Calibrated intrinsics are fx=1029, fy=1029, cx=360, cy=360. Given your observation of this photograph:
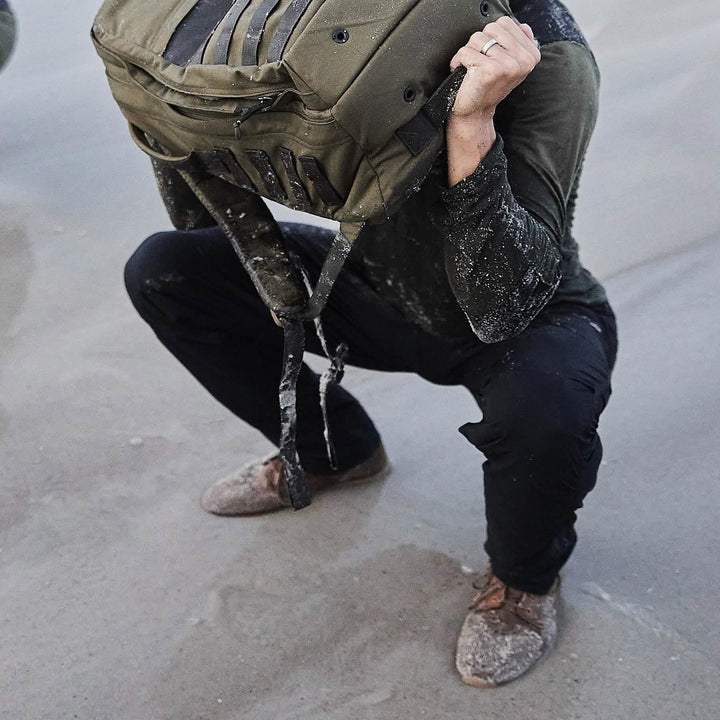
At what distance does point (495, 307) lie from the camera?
4.48ft

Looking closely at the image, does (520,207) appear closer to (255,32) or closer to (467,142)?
(467,142)

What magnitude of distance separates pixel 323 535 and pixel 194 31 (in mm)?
878

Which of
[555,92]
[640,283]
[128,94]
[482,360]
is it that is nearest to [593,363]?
[482,360]

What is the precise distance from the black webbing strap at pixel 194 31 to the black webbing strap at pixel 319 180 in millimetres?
214

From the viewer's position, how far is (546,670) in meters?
1.48

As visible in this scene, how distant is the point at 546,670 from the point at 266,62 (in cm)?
92

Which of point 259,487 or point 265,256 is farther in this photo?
point 259,487

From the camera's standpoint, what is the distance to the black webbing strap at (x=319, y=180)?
1.25 metres

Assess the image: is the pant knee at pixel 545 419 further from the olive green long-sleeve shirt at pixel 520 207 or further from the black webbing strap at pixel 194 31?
the black webbing strap at pixel 194 31

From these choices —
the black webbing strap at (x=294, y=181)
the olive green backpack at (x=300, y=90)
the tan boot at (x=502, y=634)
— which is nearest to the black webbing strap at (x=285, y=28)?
the olive green backpack at (x=300, y=90)

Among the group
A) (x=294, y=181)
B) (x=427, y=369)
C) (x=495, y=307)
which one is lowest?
(x=427, y=369)

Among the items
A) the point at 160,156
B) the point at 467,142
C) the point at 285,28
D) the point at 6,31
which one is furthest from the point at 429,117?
the point at 6,31

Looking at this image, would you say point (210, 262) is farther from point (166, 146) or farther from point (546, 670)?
point (546, 670)

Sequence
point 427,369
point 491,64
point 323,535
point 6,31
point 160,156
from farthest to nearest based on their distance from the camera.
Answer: point 6,31 < point 323,535 < point 427,369 < point 160,156 < point 491,64
